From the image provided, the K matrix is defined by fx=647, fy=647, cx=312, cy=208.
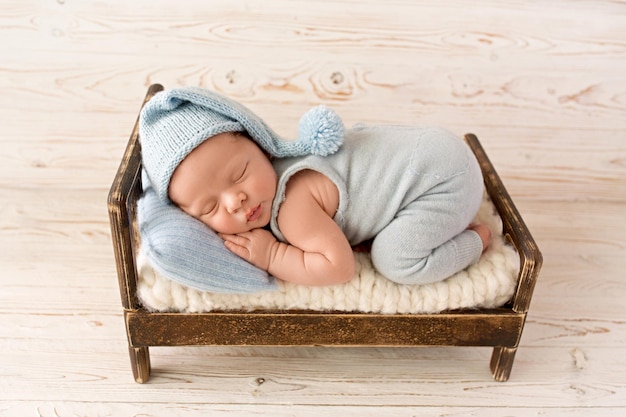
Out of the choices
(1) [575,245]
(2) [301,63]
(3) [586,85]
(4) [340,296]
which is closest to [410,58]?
(2) [301,63]

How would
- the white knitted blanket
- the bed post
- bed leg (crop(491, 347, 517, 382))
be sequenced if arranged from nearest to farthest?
the bed post < the white knitted blanket < bed leg (crop(491, 347, 517, 382))

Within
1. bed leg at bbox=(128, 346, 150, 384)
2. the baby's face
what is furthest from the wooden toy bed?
the baby's face

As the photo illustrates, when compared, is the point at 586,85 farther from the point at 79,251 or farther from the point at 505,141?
the point at 79,251

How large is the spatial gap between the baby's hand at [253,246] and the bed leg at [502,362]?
1.71 feet

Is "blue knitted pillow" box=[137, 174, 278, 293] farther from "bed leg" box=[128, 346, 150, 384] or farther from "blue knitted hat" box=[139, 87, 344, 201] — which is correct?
"bed leg" box=[128, 346, 150, 384]

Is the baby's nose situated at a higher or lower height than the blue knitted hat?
lower

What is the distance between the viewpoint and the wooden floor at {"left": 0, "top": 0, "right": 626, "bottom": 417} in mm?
1337

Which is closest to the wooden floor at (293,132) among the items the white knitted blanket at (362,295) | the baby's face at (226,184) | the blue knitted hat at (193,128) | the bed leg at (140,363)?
the bed leg at (140,363)

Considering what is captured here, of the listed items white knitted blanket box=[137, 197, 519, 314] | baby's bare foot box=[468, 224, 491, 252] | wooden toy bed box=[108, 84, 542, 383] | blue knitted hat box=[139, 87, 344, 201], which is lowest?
wooden toy bed box=[108, 84, 542, 383]

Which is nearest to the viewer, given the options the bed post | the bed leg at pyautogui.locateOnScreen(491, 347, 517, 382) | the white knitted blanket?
the bed post

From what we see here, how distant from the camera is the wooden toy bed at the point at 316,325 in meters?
1.22

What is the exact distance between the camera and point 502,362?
134 centimetres

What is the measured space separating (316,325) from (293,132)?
77 cm

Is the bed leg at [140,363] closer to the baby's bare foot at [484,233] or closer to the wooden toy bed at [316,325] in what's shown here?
the wooden toy bed at [316,325]
